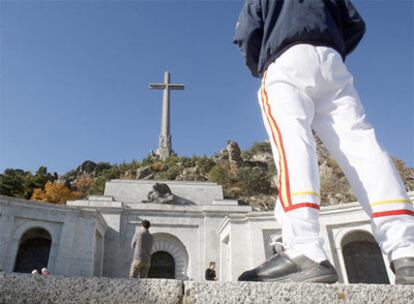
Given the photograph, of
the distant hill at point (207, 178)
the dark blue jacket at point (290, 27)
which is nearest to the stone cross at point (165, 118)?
the distant hill at point (207, 178)

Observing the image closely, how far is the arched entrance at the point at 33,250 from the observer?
16.8m

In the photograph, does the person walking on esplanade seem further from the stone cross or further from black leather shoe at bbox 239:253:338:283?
the stone cross

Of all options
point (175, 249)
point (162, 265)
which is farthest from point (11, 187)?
point (175, 249)

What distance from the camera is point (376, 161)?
2148 millimetres

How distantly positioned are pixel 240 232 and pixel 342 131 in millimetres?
16630

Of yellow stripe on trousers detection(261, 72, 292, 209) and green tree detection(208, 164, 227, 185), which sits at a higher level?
green tree detection(208, 164, 227, 185)

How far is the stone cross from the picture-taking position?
44.9 metres

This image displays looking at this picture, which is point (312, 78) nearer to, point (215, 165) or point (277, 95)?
point (277, 95)

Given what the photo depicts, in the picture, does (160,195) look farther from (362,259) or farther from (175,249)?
(362,259)

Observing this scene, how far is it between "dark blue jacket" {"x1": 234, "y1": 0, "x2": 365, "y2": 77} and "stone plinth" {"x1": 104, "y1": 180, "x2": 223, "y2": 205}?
20.9 meters

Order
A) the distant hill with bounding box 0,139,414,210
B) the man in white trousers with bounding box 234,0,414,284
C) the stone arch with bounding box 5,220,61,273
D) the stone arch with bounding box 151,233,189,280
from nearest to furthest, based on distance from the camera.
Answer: the man in white trousers with bounding box 234,0,414,284 → the stone arch with bounding box 5,220,61,273 → the stone arch with bounding box 151,233,189,280 → the distant hill with bounding box 0,139,414,210

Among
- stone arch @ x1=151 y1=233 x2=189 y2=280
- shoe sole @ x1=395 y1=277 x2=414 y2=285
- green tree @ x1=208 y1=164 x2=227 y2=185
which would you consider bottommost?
shoe sole @ x1=395 y1=277 x2=414 y2=285

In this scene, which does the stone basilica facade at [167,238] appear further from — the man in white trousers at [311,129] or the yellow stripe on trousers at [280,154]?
the yellow stripe on trousers at [280,154]

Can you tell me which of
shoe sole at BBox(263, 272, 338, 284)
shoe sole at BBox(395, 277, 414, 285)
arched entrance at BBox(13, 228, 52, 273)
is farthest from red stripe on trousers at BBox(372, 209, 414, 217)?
arched entrance at BBox(13, 228, 52, 273)
